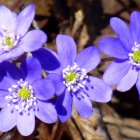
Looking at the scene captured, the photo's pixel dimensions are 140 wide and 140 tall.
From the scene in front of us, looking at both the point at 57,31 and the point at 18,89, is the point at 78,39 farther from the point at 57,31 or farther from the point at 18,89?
the point at 18,89

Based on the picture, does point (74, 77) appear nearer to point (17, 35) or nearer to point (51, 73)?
point (51, 73)

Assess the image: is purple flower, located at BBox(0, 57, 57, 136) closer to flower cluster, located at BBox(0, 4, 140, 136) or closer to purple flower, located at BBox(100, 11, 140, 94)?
flower cluster, located at BBox(0, 4, 140, 136)

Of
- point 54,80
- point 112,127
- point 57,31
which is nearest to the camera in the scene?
point 54,80

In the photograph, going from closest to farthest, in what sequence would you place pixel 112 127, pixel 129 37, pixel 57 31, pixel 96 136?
pixel 129 37 → pixel 96 136 → pixel 112 127 → pixel 57 31

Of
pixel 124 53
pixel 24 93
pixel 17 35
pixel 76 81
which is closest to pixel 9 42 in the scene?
pixel 17 35

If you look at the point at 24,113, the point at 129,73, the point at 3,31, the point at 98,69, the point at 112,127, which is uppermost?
the point at 3,31

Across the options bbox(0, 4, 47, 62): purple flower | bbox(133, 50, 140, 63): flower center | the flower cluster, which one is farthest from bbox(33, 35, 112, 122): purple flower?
bbox(133, 50, 140, 63): flower center

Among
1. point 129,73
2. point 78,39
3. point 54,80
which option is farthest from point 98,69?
point 54,80

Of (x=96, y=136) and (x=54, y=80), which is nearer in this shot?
(x=54, y=80)

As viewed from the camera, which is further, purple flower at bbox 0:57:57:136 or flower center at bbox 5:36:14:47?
flower center at bbox 5:36:14:47
